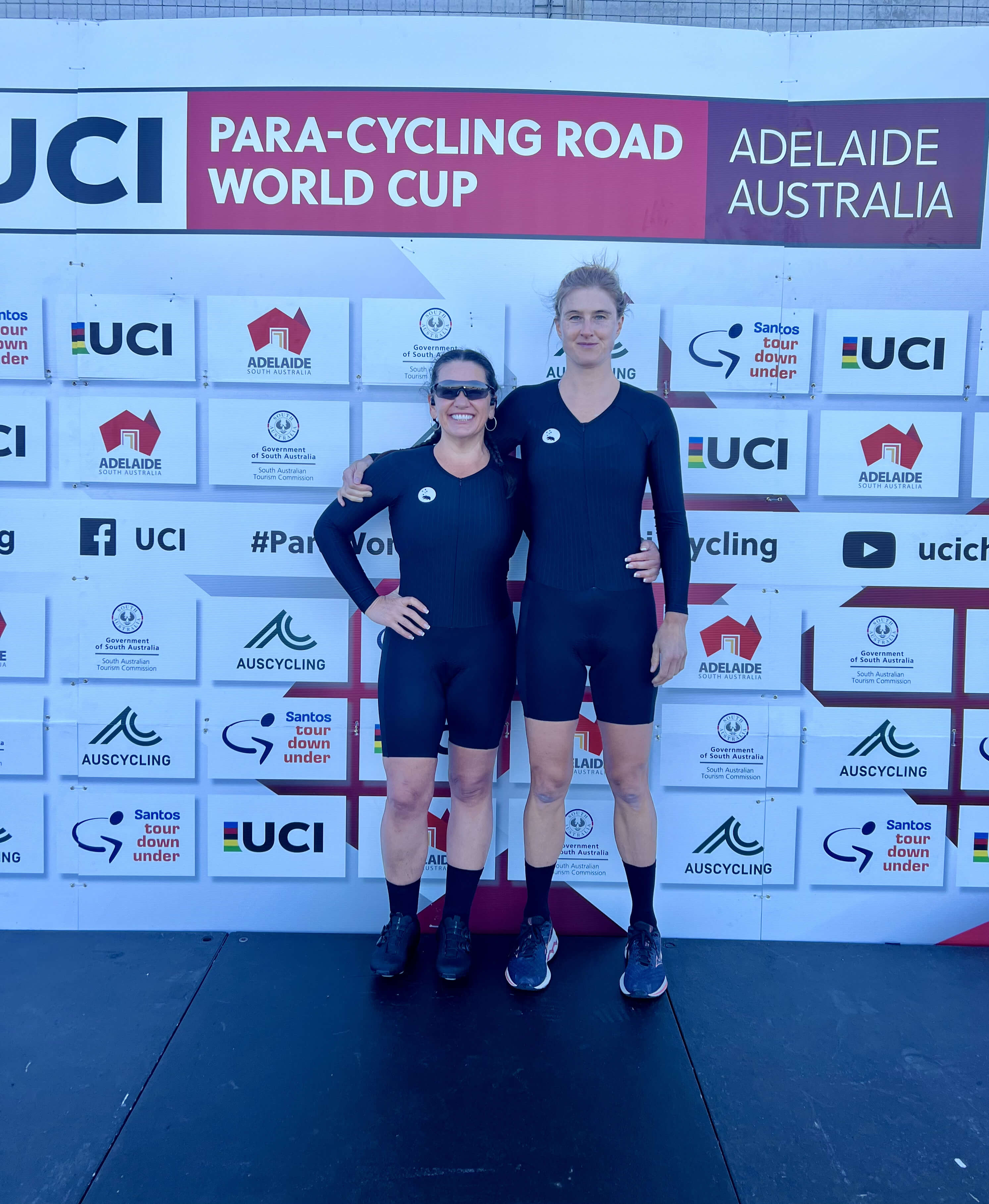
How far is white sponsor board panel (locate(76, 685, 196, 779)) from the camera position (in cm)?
318

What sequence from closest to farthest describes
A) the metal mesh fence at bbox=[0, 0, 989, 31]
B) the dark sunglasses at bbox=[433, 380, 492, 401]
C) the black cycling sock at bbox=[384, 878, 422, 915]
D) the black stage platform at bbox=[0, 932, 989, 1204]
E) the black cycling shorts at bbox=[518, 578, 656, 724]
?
the black stage platform at bbox=[0, 932, 989, 1204], the dark sunglasses at bbox=[433, 380, 492, 401], the black cycling shorts at bbox=[518, 578, 656, 724], the black cycling sock at bbox=[384, 878, 422, 915], the metal mesh fence at bbox=[0, 0, 989, 31]

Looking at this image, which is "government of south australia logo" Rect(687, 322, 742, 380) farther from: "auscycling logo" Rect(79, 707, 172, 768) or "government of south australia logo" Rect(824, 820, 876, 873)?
"auscycling logo" Rect(79, 707, 172, 768)

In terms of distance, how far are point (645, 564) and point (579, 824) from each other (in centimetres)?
108

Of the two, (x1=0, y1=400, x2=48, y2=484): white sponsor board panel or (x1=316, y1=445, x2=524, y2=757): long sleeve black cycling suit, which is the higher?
(x1=0, y1=400, x2=48, y2=484): white sponsor board panel

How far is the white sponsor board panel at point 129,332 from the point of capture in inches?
121

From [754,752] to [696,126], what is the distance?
2.26m

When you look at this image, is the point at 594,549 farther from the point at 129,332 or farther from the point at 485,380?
the point at 129,332

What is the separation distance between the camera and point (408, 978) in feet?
9.46

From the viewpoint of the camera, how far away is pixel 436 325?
3043mm

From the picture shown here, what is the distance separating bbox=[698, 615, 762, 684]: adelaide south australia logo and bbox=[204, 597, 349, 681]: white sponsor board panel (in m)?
1.20

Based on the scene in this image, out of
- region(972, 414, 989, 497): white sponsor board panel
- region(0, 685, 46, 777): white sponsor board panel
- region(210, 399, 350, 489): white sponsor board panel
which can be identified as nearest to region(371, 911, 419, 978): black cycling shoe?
region(0, 685, 46, 777): white sponsor board panel

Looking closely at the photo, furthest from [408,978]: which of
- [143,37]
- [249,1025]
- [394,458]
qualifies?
[143,37]

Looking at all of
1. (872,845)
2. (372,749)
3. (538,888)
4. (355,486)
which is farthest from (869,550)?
(372,749)

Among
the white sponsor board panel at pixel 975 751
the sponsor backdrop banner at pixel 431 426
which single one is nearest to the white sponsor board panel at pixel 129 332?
the sponsor backdrop banner at pixel 431 426
